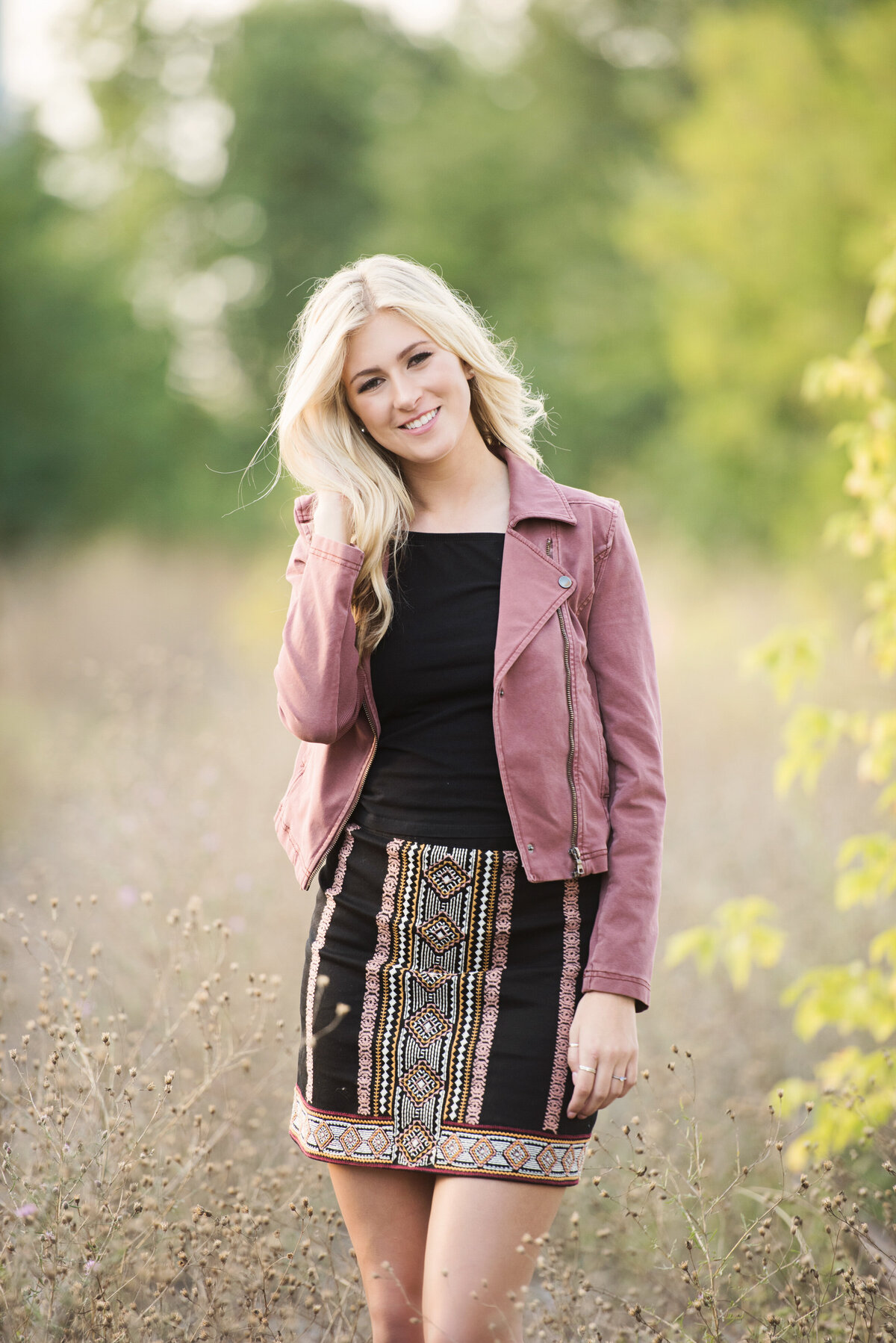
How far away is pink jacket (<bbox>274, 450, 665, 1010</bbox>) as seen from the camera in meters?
1.93

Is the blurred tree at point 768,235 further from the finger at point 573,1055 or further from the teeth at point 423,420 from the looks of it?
the finger at point 573,1055

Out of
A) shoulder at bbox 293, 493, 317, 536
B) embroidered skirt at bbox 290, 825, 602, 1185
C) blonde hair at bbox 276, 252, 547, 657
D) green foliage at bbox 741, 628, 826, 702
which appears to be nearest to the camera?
embroidered skirt at bbox 290, 825, 602, 1185

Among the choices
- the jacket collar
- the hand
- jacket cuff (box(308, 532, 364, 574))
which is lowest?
jacket cuff (box(308, 532, 364, 574))

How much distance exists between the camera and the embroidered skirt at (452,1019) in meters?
1.90

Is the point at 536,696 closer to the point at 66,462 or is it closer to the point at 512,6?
the point at 66,462

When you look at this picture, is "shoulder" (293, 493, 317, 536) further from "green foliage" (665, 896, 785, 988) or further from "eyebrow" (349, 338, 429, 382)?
"green foliage" (665, 896, 785, 988)

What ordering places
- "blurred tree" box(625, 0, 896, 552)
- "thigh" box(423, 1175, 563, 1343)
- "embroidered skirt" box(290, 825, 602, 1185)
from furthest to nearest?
"blurred tree" box(625, 0, 896, 552) < "embroidered skirt" box(290, 825, 602, 1185) < "thigh" box(423, 1175, 563, 1343)

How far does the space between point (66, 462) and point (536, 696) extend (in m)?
14.5

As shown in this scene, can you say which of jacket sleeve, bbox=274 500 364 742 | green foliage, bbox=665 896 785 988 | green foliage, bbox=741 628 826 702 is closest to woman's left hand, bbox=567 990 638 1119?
jacket sleeve, bbox=274 500 364 742

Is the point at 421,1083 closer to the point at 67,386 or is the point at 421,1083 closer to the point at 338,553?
the point at 338,553

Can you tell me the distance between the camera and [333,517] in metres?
2.17

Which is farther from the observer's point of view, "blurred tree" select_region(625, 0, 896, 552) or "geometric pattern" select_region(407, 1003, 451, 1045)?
"blurred tree" select_region(625, 0, 896, 552)

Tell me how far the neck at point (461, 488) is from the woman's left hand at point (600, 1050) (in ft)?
2.91

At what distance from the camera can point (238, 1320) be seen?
2416mm
